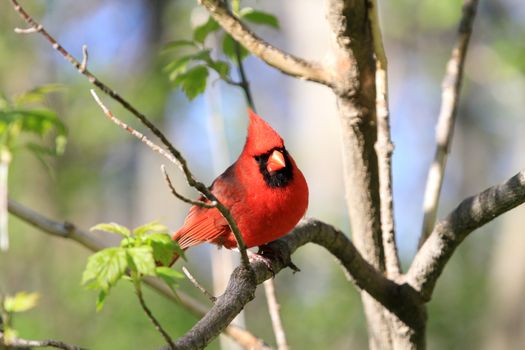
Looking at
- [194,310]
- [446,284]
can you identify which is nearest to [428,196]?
[194,310]

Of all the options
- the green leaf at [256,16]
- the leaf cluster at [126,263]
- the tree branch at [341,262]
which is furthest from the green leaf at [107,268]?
the green leaf at [256,16]

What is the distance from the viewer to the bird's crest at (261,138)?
1.97m

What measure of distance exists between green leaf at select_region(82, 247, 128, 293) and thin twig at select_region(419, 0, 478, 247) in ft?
2.60

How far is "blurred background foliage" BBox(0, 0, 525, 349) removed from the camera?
429cm

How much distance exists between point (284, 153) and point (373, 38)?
503mm

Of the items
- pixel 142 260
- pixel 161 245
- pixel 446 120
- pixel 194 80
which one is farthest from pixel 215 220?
pixel 142 260

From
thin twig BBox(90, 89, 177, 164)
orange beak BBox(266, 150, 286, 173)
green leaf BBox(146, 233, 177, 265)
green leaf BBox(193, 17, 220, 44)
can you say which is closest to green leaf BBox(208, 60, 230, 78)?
green leaf BBox(193, 17, 220, 44)

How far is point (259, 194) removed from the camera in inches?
80.7

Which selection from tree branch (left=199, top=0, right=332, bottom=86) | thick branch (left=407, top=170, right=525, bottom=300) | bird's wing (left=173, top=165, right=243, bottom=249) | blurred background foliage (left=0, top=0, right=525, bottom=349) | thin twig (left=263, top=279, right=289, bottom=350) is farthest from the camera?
blurred background foliage (left=0, top=0, right=525, bottom=349)

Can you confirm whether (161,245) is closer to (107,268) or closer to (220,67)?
(107,268)

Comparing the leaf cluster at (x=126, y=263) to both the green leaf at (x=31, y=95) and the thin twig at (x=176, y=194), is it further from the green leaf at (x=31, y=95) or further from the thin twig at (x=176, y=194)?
the green leaf at (x=31, y=95)

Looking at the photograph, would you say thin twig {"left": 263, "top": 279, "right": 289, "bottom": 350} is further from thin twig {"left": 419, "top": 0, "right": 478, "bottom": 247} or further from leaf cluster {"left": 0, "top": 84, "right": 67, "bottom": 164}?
leaf cluster {"left": 0, "top": 84, "right": 67, "bottom": 164}

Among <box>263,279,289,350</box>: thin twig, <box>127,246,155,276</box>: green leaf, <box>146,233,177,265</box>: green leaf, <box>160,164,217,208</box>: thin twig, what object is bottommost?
<box>127,246,155,276</box>: green leaf

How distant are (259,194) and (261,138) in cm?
15
